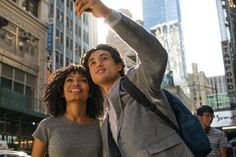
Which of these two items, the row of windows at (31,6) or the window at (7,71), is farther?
the row of windows at (31,6)

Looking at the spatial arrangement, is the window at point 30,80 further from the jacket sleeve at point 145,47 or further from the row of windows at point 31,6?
the jacket sleeve at point 145,47

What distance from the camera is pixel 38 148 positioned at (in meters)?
3.40

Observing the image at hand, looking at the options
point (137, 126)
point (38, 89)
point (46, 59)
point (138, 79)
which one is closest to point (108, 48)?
point (138, 79)

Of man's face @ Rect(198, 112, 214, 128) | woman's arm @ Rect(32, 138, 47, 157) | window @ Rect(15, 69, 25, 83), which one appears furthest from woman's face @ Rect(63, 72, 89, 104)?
window @ Rect(15, 69, 25, 83)

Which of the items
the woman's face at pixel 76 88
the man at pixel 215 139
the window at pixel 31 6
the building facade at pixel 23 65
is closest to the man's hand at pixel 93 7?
the woman's face at pixel 76 88

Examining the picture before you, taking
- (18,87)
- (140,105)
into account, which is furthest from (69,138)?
(18,87)

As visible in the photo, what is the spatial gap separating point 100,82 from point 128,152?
61 cm

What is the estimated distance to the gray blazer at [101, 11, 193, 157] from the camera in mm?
2176

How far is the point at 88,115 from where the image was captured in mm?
3812

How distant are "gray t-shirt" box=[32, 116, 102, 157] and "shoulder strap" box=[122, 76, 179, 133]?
1254 millimetres

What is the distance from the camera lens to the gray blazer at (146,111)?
7.14 feet

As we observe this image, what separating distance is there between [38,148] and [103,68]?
126 cm

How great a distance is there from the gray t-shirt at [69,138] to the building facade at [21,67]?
18824 mm

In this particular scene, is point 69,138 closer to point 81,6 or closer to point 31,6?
point 81,6
